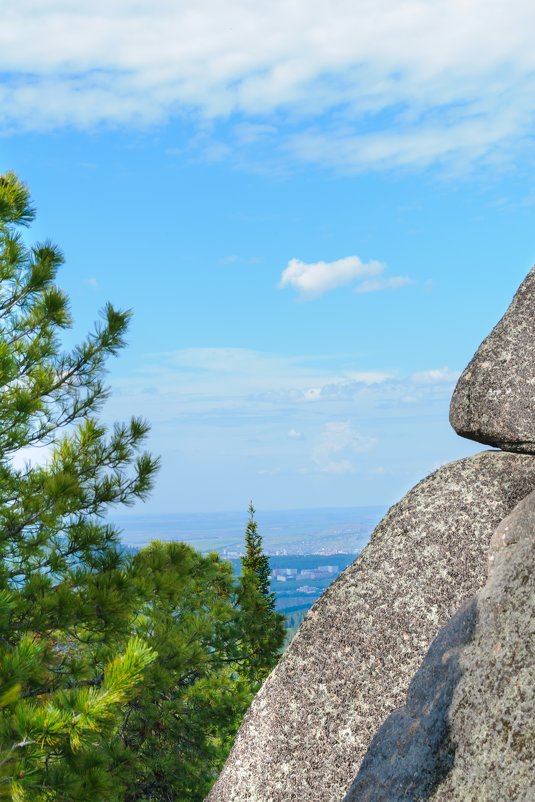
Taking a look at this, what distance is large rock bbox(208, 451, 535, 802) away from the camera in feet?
25.4

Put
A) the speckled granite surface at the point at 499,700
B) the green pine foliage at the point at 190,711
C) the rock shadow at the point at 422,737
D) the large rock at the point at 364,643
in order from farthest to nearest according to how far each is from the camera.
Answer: the green pine foliage at the point at 190,711
the large rock at the point at 364,643
the rock shadow at the point at 422,737
the speckled granite surface at the point at 499,700

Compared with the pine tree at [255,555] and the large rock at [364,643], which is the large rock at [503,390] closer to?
the large rock at [364,643]

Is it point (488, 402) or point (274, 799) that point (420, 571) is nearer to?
point (488, 402)

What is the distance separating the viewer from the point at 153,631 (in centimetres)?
1263

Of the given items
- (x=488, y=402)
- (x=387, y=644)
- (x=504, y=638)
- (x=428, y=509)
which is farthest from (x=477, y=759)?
(x=488, y=402)

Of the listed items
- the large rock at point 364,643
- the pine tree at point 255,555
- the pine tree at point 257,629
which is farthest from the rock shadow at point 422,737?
the pine tree at point 255,555

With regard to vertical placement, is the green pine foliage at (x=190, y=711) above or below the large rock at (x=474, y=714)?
below

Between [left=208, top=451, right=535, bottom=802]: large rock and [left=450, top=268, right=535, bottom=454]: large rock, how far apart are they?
0.36 metres

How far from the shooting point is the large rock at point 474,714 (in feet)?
15.6

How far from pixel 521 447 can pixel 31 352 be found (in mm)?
7087

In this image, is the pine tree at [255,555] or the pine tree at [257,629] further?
the pine tree at [255,555]

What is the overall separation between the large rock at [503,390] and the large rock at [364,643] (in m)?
0.36

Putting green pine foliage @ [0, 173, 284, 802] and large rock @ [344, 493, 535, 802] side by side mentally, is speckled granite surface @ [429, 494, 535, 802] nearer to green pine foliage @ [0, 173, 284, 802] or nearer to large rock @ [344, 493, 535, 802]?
large rock @ [344, 493, 535, 802]

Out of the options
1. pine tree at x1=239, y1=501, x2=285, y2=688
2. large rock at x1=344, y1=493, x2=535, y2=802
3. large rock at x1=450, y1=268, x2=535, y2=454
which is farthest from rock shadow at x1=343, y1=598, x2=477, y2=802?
pine tree at x1=239, y1=501, x2=285, y2=688
